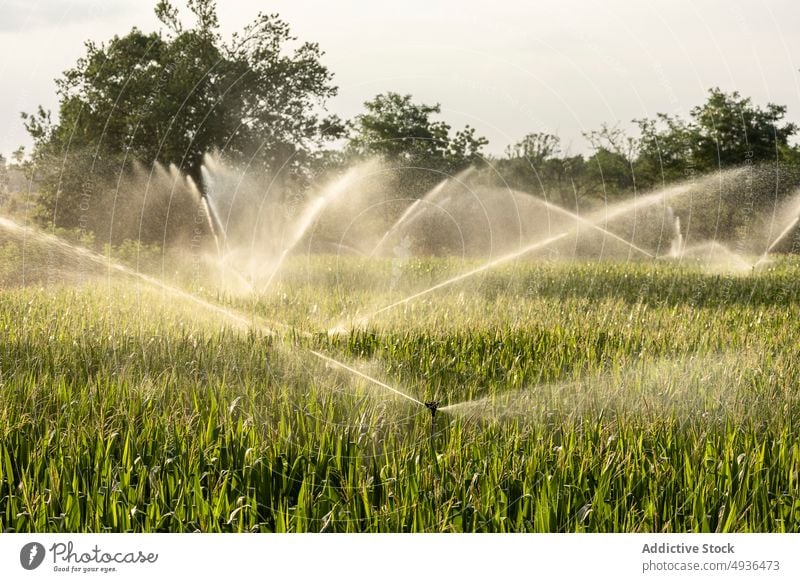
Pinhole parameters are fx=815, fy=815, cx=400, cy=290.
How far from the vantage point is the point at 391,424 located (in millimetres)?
5125

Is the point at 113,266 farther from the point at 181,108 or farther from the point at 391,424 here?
the point at 391,424

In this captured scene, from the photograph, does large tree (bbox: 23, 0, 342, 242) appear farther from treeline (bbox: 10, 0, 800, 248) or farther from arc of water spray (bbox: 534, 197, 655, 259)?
arc of water spray (bbox: 534, 197, 655, 259)

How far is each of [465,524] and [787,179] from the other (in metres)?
20.0

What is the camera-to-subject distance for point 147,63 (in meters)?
14.0

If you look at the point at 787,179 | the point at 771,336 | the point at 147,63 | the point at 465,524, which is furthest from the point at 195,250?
the point at 787,179

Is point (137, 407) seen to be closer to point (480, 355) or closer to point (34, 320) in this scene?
point (480, 355)
